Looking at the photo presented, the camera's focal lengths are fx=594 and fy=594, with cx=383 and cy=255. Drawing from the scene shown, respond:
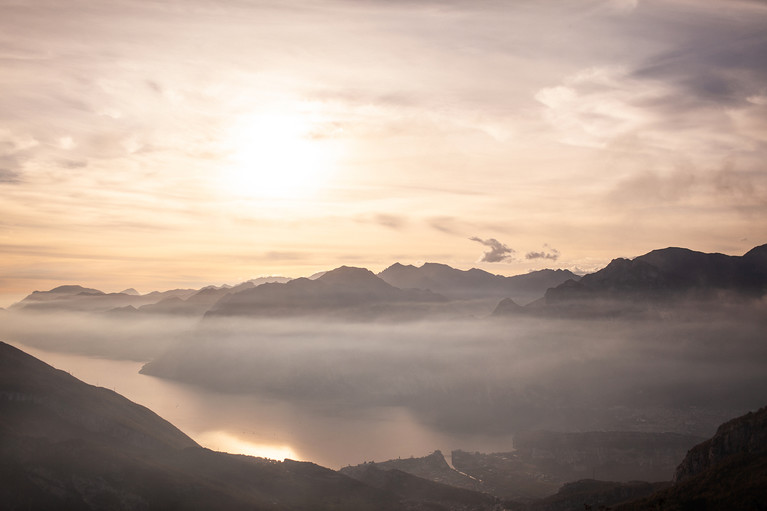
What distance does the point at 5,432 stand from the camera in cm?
18775

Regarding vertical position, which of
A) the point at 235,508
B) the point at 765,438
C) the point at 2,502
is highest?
the point at 765,438

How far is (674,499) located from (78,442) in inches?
7278

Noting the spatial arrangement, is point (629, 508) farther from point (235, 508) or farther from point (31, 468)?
point (31, 468)

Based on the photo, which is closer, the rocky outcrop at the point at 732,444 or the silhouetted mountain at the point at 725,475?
the silhouetted mountain at the point at 725,475

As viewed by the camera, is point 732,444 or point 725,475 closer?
point 725,475

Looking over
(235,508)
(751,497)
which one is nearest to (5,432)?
(235,508)

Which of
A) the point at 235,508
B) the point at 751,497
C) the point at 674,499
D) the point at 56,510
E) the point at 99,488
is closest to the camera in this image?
the point at 751,497

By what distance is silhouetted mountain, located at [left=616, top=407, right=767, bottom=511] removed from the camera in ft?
485

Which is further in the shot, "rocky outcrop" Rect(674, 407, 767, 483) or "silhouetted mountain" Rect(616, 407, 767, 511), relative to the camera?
"rocky outcrop" Rect(674, 407, 767, 483)

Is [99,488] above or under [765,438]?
under

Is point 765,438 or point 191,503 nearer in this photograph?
point 765,438

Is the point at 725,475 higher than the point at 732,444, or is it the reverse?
the point at 732,444

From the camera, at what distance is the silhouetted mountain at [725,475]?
5822 inches

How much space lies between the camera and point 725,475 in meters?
164
